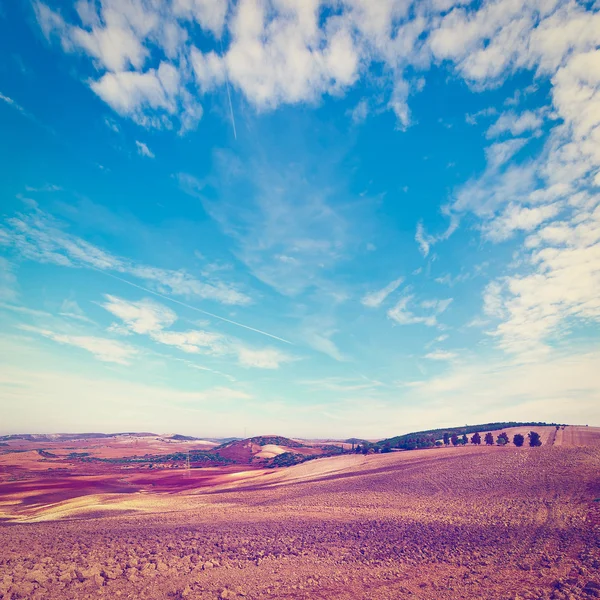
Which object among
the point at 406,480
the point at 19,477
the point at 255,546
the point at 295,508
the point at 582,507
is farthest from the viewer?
the point at 19,477

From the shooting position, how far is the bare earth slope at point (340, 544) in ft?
40.6

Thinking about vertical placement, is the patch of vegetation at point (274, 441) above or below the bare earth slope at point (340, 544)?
above

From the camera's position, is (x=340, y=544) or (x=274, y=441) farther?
(x=274, y=441)

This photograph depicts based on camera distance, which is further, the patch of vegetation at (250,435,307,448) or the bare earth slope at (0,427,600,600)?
the patch of vegetation at (250,435,307,448)

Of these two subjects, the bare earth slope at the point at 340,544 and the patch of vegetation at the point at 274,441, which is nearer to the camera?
the bare earth slope at the point at 340,544

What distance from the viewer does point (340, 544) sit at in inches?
664

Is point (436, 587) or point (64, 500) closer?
point (436, 587)

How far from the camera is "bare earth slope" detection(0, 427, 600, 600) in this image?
12383 mm

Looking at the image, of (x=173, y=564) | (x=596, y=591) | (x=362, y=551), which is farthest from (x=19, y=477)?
(x=596, y=591)

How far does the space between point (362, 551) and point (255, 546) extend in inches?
206

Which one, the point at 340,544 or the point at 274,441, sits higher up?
the point at 274,441

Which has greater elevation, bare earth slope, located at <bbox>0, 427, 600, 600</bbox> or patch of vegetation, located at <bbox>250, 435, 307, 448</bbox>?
patch of vegetation, located at <bbox>250, 435, 307, 448</bbox>

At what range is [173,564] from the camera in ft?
48.1

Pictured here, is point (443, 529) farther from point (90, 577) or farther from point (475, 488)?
point (90, 577)
